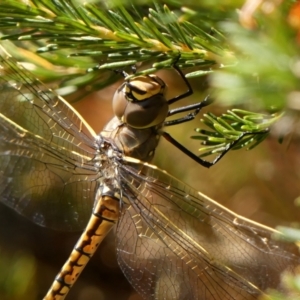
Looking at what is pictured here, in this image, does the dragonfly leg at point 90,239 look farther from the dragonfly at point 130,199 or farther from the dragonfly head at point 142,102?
the dragonfly head at point 142,102

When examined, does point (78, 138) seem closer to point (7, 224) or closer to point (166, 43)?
point (166, 43)

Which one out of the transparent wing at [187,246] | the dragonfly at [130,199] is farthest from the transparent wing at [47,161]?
the transparent wing at [187,246]

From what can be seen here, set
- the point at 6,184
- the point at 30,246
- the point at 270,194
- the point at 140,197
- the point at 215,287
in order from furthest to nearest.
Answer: the point at 30,246 → the point at 270,194 → the point at 6,184 → the point at 140,197 → the point at 215,287

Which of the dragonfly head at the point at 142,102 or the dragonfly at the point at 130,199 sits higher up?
the dragonfly head at the point at 142,102

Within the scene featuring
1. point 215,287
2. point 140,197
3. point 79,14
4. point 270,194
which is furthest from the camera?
point 270,194

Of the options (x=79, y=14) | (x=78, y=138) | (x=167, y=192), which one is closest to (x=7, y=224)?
(x=78, y=138)

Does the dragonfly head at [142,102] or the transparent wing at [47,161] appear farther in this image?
the transparent wing at [47,161]

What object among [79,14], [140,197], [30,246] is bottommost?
[30,246]

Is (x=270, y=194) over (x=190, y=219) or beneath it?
over

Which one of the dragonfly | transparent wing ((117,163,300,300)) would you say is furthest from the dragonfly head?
transparent wing ((117,163,300,300))
